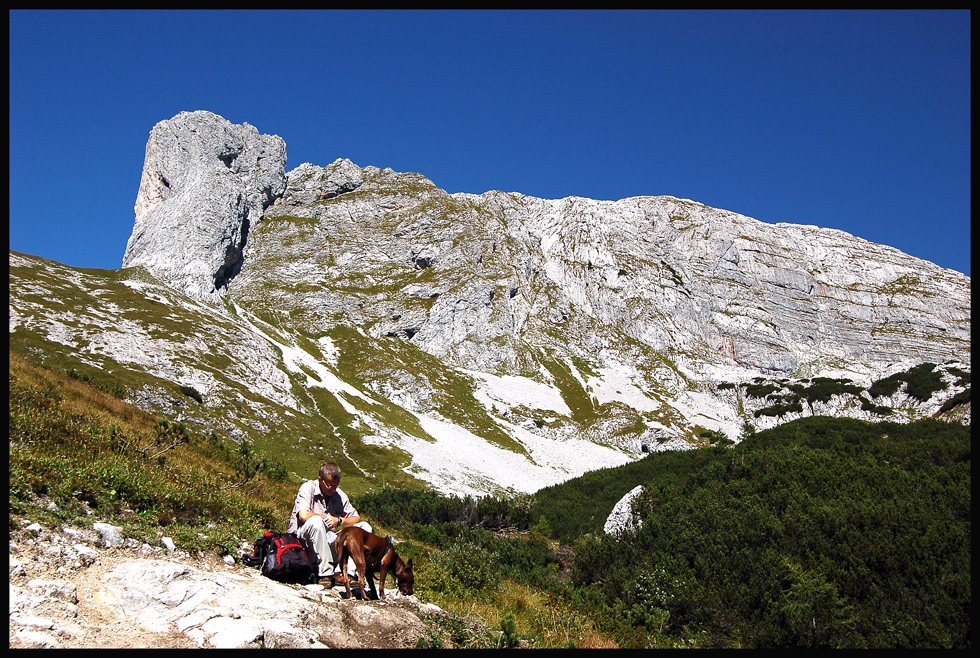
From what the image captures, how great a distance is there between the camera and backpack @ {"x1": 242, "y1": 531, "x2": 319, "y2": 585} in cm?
866

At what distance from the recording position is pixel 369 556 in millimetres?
8781

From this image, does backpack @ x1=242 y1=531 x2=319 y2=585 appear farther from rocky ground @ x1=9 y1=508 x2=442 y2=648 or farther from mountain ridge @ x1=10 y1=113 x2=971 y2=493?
mountain ridge @ x1=10 y1=113 x2=971 y2=493

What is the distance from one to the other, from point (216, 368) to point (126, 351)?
1032cm

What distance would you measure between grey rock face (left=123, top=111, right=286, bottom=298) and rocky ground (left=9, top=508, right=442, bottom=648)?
12177 centimetres

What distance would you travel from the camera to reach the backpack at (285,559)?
8.66 meters

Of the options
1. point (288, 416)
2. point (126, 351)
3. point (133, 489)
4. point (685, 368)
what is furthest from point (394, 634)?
point (685, 368)

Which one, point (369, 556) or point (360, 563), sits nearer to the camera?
point (360, 563)

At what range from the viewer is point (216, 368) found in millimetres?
68688

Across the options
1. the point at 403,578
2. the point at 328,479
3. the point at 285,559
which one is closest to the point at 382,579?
the point at 403,578

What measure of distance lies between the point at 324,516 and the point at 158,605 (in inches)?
116

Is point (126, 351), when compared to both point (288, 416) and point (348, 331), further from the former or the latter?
point (348, 331)

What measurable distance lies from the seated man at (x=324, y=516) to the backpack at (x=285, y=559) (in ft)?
0.47

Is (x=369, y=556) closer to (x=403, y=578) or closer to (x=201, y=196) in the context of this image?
(x=403, y=578)

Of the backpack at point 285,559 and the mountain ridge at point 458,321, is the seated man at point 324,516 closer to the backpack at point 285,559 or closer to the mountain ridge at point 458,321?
the backpack at point 285,559
